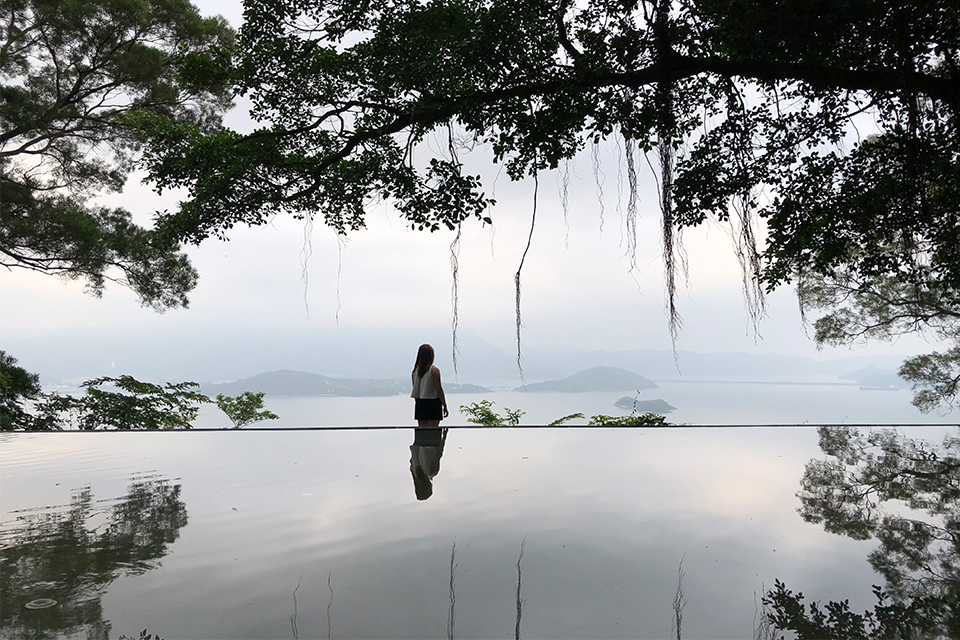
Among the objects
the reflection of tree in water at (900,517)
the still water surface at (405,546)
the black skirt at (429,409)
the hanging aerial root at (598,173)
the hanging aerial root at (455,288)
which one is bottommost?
the reflection of tree in water at (900,517)

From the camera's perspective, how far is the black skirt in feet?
19.0

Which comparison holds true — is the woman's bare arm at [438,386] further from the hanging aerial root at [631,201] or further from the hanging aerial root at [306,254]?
the hanging aerial root at [631,201]

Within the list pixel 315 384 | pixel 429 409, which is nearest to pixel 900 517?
pixel 429 409

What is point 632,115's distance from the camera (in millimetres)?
4773

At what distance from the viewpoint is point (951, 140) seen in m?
4.27

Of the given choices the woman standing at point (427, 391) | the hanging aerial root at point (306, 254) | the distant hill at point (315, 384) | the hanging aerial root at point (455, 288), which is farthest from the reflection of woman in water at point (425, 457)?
the distant hill at point (315, 384)

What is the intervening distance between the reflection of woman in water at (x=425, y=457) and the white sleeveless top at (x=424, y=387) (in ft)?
1.32

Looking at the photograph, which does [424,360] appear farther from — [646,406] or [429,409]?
[646,406]

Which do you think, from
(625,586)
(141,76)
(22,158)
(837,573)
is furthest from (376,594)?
(22,158)

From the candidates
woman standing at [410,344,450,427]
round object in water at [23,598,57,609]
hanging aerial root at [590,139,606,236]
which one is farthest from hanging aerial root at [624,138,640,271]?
round object in water at [23,598,57,609]

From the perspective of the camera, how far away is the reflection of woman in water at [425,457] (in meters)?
3.59

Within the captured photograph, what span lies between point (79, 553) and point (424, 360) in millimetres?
3477

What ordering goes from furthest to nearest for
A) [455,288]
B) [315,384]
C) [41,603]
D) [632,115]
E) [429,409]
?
[315,384], [429,409], [455,288], [632,115], [41,603]

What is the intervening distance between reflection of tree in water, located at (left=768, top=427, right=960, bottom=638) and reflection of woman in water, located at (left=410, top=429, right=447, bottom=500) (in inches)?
83.3
